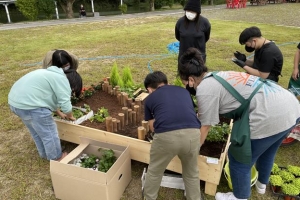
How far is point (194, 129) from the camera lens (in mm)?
1931

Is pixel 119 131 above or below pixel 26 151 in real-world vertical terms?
above

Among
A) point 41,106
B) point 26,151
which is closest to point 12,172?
point 26,151

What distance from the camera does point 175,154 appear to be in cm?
197

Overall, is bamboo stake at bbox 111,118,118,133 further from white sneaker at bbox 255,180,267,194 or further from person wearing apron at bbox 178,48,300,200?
white sneaker at bbox 255,180,267,194

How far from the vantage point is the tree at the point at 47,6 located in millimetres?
20859

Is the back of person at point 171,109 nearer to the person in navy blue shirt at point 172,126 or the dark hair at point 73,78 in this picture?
the person in navy blue shirt at point 172,126

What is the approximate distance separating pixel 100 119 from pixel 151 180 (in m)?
1.31

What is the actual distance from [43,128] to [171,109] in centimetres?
155

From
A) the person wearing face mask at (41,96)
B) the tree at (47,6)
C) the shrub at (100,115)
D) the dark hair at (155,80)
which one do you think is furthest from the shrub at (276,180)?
the tree at (47,6)

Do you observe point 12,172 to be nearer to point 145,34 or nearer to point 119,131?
point 119,131

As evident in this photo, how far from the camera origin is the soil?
269 centimetres

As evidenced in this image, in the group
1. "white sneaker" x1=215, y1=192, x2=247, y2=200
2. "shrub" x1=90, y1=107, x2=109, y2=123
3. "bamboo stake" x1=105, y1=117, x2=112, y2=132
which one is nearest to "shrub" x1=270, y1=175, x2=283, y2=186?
"white sneaker" x1=215, y1=192, x2=247, y2=200

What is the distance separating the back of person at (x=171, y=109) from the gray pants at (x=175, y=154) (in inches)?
2.0

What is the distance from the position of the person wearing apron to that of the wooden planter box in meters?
0.46
